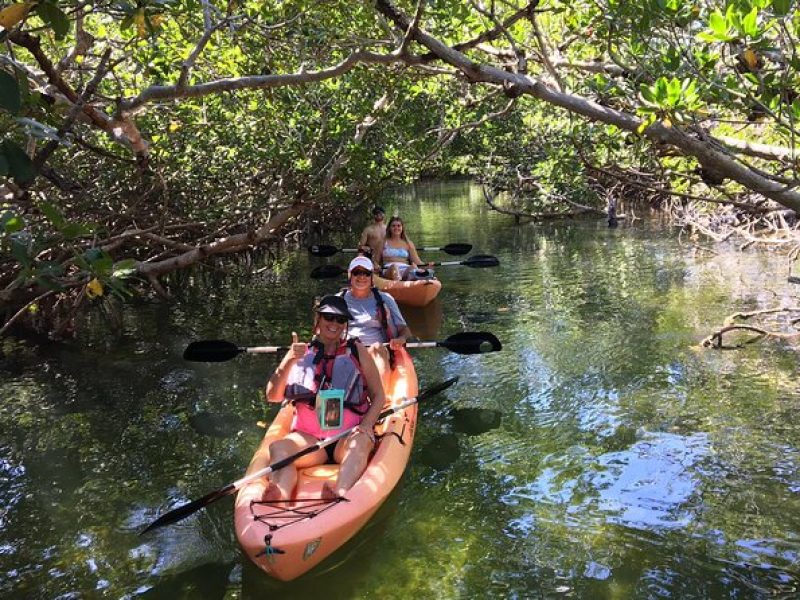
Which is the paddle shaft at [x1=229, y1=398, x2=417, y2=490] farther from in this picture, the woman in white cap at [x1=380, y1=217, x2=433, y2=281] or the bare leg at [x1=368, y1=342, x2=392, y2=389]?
the woman in white cap at [x1=380, y1=217, x2=433, y2=281]

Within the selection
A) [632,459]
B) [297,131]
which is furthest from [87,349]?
[632,459]

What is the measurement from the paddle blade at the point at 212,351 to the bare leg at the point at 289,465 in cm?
197

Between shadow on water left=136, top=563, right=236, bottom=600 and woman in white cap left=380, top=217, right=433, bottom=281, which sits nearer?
shadow on water left=136, top=563, right=236, bottom=600

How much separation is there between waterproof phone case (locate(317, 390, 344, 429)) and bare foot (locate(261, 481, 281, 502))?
2.20 ft

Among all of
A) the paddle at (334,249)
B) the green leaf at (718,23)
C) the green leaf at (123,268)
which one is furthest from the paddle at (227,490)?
the paddle at (334,249)

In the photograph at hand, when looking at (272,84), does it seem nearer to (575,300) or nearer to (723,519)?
(723,519)

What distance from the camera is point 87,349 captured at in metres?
8.73

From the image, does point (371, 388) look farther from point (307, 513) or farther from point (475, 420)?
point (475, 420)

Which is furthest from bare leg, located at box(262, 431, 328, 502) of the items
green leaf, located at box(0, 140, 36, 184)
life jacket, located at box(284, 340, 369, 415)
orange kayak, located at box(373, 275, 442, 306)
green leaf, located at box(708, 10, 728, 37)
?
orange kayak, located at box(373, 275, 442, 306)

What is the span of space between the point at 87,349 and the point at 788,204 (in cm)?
797

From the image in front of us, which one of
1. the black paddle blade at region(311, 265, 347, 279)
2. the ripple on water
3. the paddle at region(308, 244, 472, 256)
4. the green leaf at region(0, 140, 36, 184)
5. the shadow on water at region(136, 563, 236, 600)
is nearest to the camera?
the green leaf at region(0, 140, 36, 184)

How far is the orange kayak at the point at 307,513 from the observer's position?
3615 millimetres

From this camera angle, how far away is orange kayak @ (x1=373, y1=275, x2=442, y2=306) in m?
10.1

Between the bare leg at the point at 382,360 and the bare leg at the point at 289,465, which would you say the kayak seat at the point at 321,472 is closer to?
the bare leg at the point at 289,465
